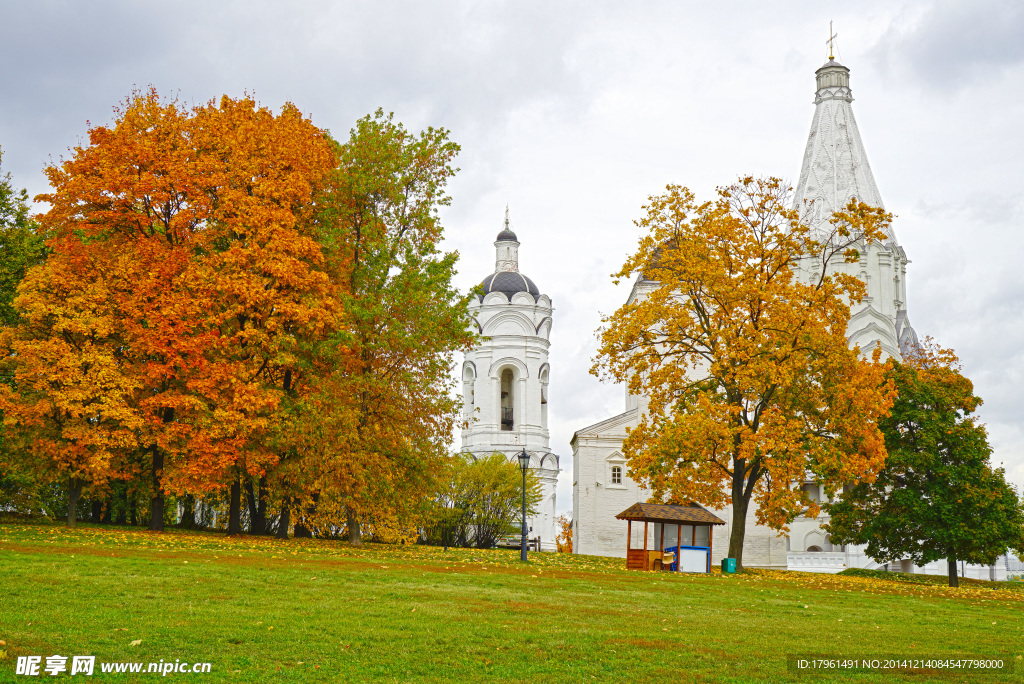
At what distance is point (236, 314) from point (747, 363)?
549 inches

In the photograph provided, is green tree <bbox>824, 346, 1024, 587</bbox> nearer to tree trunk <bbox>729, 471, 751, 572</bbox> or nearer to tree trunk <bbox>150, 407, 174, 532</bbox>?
tree trunk <bbox>729, 471, 751, 572</bbox>

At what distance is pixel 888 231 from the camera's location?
58.5m

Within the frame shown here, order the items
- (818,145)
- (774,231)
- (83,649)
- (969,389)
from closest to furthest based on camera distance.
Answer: (83,649), (774,231), (969,389), (818,145)

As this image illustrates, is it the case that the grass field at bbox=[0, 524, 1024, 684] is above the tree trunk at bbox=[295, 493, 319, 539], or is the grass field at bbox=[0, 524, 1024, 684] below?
below

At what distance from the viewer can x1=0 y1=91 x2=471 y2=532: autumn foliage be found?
24.3 metres

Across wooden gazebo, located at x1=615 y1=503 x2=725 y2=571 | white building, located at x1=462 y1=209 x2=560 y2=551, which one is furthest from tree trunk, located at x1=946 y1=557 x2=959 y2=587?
white building, located at x1=462 y1=209 x2=560 y2=551

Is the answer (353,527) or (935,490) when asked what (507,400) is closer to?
(935,490)

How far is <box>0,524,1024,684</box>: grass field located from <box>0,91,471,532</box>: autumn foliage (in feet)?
21.3

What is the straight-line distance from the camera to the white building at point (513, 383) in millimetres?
60031

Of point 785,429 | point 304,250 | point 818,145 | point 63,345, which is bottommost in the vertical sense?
point 785,429

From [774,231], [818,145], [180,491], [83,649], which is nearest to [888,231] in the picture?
[818,145]

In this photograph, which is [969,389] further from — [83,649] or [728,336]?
[83,649]

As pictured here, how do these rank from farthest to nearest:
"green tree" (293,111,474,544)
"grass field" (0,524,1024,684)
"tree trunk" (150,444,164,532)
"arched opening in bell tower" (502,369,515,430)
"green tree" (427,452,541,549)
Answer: "arched opening in bell tower" (502,369,515,430), "green tree" (427,452,541,549), "tree trunk" (150,444,164,532), "green tree" (293,111,474,544), "grass field" (0,524,1024,684)

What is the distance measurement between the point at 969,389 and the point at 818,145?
28665mm
